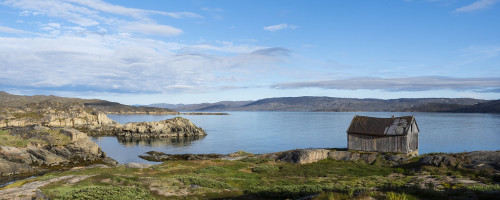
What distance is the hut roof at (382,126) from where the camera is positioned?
47.2 meters

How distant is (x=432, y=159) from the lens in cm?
3650

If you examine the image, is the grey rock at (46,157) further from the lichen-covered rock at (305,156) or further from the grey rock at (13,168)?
the lichen-covered rock at (305,156)

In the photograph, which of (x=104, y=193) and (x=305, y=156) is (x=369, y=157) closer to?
(x=305, y=156)

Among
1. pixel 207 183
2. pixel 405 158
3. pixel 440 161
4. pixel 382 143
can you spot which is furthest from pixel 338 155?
pixel 207 183

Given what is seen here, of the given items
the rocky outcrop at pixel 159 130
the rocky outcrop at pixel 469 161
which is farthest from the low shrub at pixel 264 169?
the rocky outcrop at pixel 159 130

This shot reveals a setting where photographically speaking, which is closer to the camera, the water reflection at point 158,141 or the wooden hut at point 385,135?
the wooden hut at point 385,135

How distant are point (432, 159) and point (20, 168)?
5165cm

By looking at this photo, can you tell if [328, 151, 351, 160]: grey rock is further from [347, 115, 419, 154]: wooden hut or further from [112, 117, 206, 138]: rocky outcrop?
[112, 117, 206, 138]: rocky outcrop

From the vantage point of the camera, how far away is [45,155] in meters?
51.2

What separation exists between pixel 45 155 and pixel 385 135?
52444mm

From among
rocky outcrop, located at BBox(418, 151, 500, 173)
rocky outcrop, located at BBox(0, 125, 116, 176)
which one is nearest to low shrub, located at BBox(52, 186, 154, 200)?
rocky outcrop, located at BBox(0, 125, 116, 176)

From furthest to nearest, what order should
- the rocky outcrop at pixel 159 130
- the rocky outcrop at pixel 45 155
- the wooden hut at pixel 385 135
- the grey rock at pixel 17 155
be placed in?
1. the rocky outcrop at pixel 159 130
2. the grey rock at pixel 17 155
3. the wooden hut at pixel 385 135
4. the rocky outcrop at pixel 45 155

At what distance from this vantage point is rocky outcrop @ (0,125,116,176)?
43.6 meters

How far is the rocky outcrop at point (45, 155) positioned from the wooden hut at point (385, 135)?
134ft
